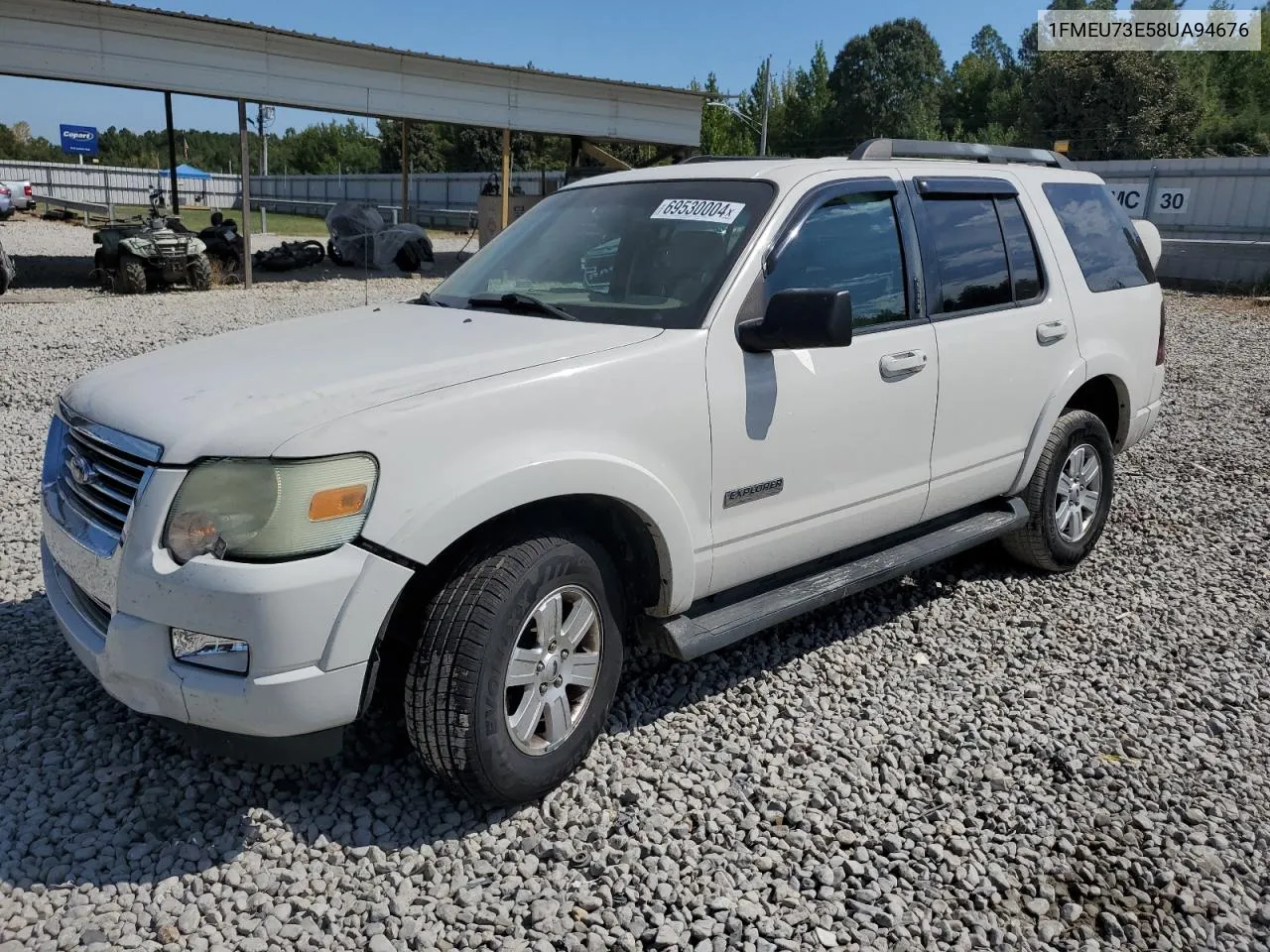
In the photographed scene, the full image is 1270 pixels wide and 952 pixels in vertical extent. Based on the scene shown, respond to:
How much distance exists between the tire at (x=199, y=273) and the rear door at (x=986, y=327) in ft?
50.9

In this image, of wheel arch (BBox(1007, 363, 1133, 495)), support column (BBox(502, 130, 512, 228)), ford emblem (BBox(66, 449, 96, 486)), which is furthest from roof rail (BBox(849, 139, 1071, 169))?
support column (BBox(502, 130, 512, 228))

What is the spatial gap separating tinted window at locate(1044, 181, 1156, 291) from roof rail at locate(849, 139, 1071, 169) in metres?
0.22

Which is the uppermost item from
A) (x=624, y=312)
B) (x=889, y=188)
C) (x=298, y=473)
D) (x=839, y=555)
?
(x=889, y=188)

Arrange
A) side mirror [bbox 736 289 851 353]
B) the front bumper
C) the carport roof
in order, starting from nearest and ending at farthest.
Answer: the front bumper, side mirror [bbox 736 289 851 353], the carport roof

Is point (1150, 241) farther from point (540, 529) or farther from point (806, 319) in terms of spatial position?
point (540, 529)

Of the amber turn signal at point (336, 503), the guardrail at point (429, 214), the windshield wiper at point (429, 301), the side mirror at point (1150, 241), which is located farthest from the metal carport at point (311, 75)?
the amber turn signal at point (336, 503)

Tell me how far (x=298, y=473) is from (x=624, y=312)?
137cm

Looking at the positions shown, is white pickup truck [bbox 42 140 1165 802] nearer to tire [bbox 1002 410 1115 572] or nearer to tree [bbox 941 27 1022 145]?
tire [bbox 1002 410 1115 572]

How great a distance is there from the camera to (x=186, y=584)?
2.56m

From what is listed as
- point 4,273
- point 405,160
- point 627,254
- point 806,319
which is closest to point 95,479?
point 627,254

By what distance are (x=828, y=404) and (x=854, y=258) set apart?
0.66 m

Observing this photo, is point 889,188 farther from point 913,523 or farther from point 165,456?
point 165,456

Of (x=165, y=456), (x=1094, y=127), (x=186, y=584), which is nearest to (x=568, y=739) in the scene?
(x=186, y=584)

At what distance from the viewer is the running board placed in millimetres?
3412
